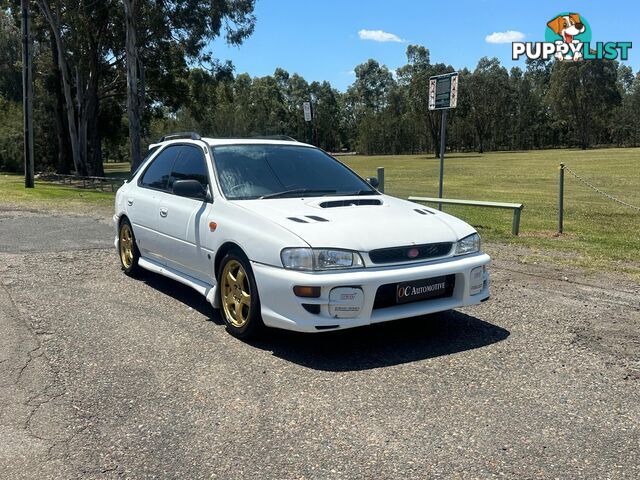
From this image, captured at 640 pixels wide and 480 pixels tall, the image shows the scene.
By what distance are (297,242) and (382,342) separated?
1.19 meters

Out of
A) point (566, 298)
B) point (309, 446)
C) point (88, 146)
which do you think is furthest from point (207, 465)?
point (88, 146)

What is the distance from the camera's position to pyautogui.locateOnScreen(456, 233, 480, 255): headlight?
498cm

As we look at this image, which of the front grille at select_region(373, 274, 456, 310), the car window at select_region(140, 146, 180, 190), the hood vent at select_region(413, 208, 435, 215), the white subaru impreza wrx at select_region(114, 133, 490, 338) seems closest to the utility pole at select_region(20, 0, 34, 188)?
the car window at select_region(140, 146, 180, 190)

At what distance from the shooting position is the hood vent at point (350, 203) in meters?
5.15

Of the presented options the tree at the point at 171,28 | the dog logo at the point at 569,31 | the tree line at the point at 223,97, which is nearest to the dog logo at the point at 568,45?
the dog logo at the point at 569,31

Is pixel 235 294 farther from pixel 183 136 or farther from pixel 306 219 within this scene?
pixel 183 136

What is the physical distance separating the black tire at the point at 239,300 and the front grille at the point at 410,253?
998 mm

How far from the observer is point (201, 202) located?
18.5ft

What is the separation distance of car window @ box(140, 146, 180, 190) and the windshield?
894 mm

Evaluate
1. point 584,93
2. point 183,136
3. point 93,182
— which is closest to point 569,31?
point 584,93

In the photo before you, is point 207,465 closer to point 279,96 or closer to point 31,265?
point 31,265

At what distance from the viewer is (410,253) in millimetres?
4648

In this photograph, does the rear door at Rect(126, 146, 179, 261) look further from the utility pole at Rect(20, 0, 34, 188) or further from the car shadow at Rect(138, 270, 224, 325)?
the utility pole at Rect(20, 0, 34, 188)

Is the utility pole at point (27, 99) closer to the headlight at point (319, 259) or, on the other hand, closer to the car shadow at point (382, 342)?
the car shadow at point (382, 342)
